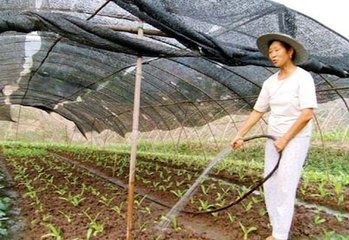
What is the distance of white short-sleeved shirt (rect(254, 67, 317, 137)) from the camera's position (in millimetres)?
3047

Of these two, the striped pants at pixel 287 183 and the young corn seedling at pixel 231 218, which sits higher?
the striped pants at pixel 287 183

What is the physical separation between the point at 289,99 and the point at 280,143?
33 cm

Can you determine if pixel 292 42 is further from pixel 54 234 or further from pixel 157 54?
pixel 54 234

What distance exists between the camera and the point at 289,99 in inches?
124

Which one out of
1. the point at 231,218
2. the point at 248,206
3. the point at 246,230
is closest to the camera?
the point at 246,230

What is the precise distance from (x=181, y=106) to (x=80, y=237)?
7.89m

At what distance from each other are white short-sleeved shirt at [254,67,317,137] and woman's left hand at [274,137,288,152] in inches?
4.7

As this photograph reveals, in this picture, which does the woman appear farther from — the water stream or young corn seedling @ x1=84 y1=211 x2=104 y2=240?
young corn seedling @ x1=84 y1=211 x2=104 y2=240

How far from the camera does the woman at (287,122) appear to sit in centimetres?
306

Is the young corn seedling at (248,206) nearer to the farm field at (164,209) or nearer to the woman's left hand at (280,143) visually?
the farm field at (164,209)

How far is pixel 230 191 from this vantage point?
19.8 ft

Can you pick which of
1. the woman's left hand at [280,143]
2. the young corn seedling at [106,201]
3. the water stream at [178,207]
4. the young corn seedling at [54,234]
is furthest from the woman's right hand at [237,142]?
the young corn seedling at [106,201]

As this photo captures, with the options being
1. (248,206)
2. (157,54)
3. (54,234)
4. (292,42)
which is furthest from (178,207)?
(292,42)

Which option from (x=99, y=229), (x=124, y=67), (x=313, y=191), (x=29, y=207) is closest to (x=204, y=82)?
(x=124, y=67)
